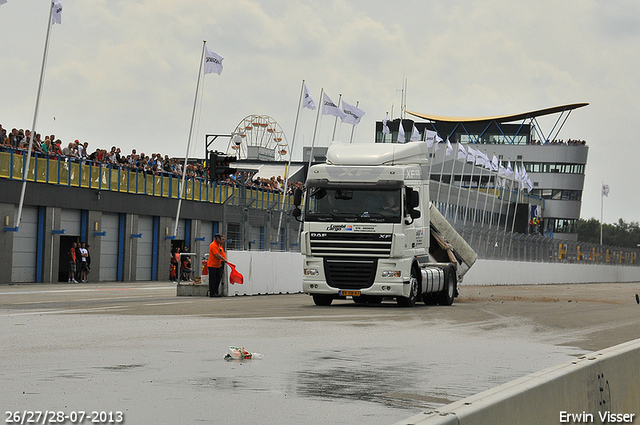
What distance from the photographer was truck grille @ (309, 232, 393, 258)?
878 inches

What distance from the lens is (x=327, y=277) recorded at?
74.6ft

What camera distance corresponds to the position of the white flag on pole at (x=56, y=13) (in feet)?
123

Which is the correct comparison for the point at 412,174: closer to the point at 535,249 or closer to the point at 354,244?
the point at 354,244

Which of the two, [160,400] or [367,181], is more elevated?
[367,181]

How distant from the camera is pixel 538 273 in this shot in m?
54.4

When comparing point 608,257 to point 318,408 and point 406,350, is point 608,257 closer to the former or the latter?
point 406,350

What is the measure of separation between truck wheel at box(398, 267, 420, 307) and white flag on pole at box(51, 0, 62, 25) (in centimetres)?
2018

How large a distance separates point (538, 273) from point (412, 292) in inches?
1274

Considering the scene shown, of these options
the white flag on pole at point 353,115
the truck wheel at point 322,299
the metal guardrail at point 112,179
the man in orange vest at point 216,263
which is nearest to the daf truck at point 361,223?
the truck wheel at point 322,299

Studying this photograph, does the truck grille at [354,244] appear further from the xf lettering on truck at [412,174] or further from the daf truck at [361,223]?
the xf lettering on truck at [412,174]

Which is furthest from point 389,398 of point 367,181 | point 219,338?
point 367,181

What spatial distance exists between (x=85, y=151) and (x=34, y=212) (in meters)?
3.60

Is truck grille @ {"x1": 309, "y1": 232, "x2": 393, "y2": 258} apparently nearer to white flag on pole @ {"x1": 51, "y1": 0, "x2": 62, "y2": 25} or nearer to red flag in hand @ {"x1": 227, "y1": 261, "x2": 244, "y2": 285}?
red flag in hand @ {"x1": 227, "y1": 261, "x2": 244, "y2": 285}

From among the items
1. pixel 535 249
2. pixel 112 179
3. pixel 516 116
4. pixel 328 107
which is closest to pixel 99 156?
pixel 112 179
